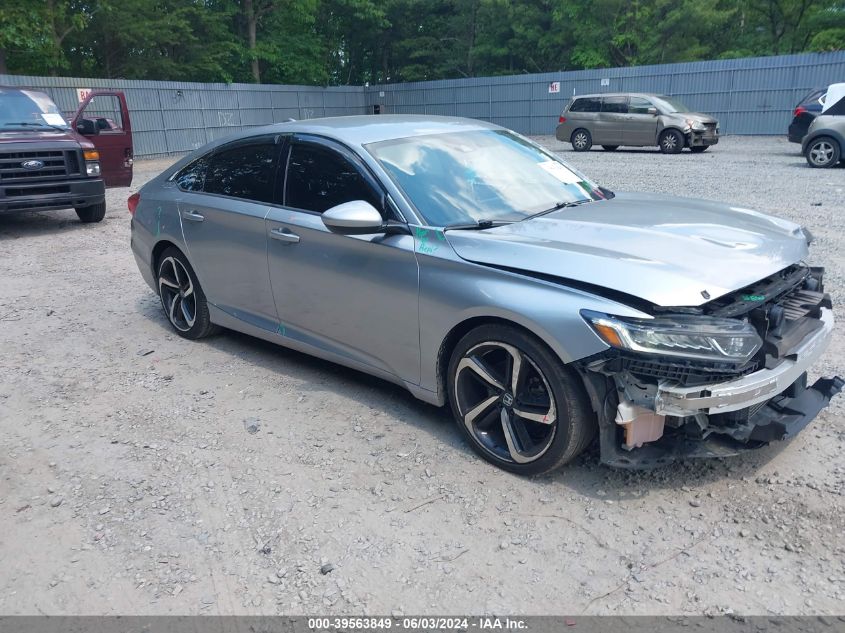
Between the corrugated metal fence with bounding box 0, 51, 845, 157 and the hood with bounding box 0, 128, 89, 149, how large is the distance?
38.4ft

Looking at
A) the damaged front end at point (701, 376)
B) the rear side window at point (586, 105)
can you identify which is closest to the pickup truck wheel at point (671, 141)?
the rear side window at point (586, 105)

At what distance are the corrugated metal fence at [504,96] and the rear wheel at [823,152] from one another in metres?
10.0

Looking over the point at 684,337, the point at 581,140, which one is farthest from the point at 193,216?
the point at 581,140

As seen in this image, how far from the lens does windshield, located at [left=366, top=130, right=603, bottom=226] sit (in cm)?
404

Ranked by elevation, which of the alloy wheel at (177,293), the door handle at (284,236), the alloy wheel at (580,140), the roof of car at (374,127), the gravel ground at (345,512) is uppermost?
the roof of car at (374,127)

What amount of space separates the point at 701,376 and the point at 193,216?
12.6 ft

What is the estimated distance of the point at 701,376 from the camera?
303 centimetres

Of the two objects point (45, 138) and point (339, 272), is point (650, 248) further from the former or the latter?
point (45, 138)

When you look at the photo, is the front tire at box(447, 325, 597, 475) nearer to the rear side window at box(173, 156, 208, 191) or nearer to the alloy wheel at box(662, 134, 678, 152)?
the rear side window at box(173, 156, 208, 191)

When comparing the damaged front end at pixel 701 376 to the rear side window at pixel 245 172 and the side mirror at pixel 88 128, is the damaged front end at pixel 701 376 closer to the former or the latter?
the rear side window at pixel 245 172

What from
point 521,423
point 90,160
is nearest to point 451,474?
point 521,423

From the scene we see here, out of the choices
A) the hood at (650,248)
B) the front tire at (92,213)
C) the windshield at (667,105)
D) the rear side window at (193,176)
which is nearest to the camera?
the hood at (650,248)

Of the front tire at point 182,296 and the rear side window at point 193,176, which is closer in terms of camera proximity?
the rear side window at point 193,176

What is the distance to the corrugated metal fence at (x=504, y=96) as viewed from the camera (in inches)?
925
